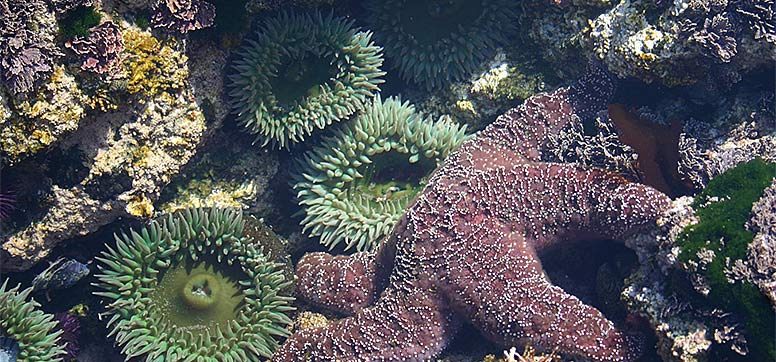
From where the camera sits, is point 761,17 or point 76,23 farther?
point 761,17

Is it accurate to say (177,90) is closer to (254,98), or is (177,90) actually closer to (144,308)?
(254,98)

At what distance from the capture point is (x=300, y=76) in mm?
4902

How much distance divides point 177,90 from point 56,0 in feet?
3.15

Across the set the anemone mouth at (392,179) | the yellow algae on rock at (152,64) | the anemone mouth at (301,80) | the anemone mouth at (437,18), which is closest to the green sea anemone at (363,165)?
the anemone mouth at (392,179)

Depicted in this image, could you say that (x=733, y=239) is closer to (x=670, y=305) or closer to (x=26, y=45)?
(x=670, y=305)

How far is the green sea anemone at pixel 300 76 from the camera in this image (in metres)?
4.62

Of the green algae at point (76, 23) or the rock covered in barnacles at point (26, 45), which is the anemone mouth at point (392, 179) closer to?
the green algae at point (76, 23)

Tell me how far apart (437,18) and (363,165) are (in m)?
1.50

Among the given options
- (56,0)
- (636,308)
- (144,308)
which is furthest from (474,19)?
(144,308)

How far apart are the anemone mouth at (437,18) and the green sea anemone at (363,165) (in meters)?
0.68

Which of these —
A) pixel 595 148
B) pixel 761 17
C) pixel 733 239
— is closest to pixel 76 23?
pixel 595 148

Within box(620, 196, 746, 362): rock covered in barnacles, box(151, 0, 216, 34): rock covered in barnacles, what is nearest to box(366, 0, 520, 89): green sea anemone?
box(151, 0, 216, 34): rock covered in barnacles

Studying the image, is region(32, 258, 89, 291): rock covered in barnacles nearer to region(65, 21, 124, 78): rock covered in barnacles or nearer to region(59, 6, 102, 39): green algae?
region(65, 21, 124, 78): rock covered in barnacles

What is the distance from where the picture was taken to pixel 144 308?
171 inches
